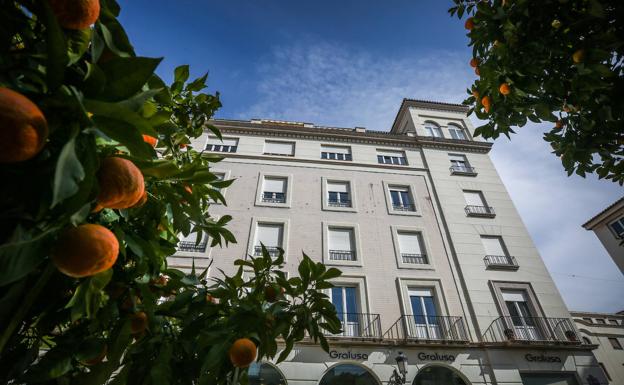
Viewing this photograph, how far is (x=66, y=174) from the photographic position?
490mm

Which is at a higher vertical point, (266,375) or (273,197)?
(273,197)

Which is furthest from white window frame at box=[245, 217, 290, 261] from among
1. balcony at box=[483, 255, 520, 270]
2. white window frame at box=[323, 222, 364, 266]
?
balcony at box=[483, 255, 520, 270]

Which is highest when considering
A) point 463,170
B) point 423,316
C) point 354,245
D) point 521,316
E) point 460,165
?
point 460,165

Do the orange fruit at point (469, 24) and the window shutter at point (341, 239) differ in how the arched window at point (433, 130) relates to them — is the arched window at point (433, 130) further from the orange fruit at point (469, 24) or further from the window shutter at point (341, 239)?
the orange fruit at point (469, 24)

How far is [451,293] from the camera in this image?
9820 millimetres

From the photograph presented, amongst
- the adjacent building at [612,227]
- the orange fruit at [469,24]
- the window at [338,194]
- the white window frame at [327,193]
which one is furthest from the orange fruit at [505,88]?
the adjacent building at [612,227]

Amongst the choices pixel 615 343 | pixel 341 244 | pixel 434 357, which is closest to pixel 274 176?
pixel 341 244

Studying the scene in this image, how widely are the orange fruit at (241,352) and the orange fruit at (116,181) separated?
3.58ft

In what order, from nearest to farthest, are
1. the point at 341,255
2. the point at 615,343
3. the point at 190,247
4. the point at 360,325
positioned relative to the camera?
the point at 360,325 → the point at 190,247 → the point at 341,255 → the point at 615,343

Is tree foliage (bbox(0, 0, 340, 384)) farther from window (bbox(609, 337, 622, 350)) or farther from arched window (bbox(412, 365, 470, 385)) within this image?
window (bbox(609, 337, 622, 350))

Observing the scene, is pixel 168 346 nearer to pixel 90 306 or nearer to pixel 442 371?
pixel 90 306

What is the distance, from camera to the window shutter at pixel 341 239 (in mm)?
10742

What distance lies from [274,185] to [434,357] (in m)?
8.43

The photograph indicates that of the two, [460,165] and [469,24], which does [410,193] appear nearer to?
[460,165]
